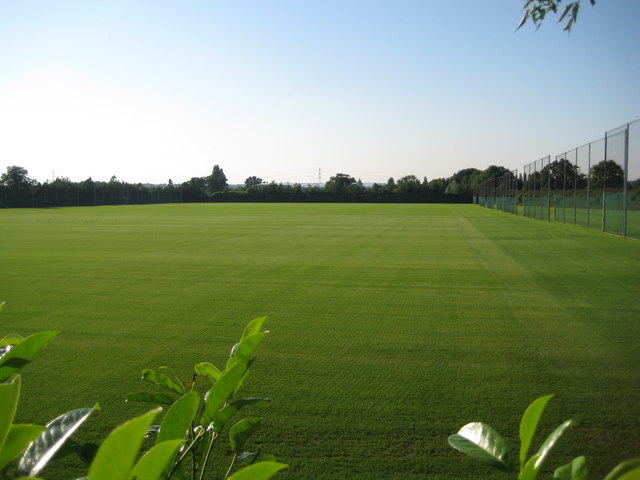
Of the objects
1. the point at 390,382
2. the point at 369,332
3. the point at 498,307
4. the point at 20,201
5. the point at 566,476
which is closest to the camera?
the point at 566,476

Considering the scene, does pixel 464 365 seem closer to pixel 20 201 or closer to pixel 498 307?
pixel 498 307

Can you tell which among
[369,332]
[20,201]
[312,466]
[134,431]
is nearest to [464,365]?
[369,332]

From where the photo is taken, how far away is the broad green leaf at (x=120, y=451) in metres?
0.48

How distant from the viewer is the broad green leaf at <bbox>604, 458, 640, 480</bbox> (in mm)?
538

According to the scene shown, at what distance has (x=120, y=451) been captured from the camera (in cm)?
50

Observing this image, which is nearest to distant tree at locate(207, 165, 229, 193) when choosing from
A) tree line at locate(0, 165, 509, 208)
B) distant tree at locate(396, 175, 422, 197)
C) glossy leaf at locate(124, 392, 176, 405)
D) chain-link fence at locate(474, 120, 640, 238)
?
tree line at locate(0, 165, 509, 208)

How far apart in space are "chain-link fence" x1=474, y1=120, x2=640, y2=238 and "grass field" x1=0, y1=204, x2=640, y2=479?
117 inches

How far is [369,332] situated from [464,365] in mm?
1043

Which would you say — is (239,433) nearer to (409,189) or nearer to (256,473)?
(256,473)

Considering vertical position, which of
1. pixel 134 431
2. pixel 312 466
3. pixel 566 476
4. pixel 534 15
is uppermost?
pixel 534 15

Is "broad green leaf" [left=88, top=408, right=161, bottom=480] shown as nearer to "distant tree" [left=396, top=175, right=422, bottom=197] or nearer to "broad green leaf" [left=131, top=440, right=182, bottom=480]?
"broad green leaf" [left=131, top=440, right=182, bottom=480]

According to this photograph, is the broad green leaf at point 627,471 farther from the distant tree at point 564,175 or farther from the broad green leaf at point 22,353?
the distant tree at point 564,175

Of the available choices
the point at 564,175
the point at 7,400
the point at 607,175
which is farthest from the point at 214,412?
the point at 564,175

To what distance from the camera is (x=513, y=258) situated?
9.71m
